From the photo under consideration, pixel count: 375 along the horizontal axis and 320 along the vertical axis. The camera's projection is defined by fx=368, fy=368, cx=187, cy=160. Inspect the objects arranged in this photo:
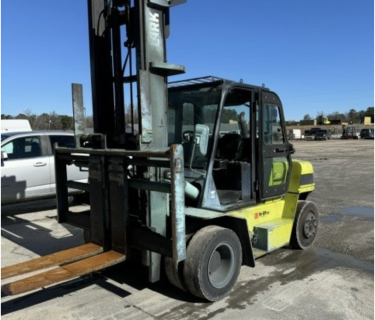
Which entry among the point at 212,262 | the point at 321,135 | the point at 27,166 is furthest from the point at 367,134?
the point at 212,262

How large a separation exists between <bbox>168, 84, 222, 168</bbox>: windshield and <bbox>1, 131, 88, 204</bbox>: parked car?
409cm

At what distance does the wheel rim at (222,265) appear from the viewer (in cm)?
408

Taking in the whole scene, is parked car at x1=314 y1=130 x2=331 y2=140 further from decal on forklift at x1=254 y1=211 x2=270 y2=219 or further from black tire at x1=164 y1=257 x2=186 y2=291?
black tire at x1=164 y1=257 x2=186 y2=291

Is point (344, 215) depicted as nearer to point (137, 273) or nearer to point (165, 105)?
point (137, 273)

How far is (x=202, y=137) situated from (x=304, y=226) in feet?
8.47

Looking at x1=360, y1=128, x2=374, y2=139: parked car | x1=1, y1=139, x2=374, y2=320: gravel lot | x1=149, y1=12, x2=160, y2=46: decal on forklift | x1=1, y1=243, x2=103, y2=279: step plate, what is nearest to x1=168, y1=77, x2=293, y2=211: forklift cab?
x1=149, y1=12, x2=160, y2=46: decal on forklift

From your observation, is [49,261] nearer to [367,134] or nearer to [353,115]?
[367,134]

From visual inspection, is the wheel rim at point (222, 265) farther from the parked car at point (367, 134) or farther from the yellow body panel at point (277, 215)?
the parked car at point (367, 134)

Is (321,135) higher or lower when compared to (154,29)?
lower

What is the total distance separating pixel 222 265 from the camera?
4.23 metres

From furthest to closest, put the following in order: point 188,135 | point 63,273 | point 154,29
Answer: point 188,135 < point 154,29 < point 63,273

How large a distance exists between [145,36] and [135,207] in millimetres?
1866

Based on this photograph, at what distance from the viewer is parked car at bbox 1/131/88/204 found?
8.16 metres

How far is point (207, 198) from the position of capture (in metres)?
4.19
